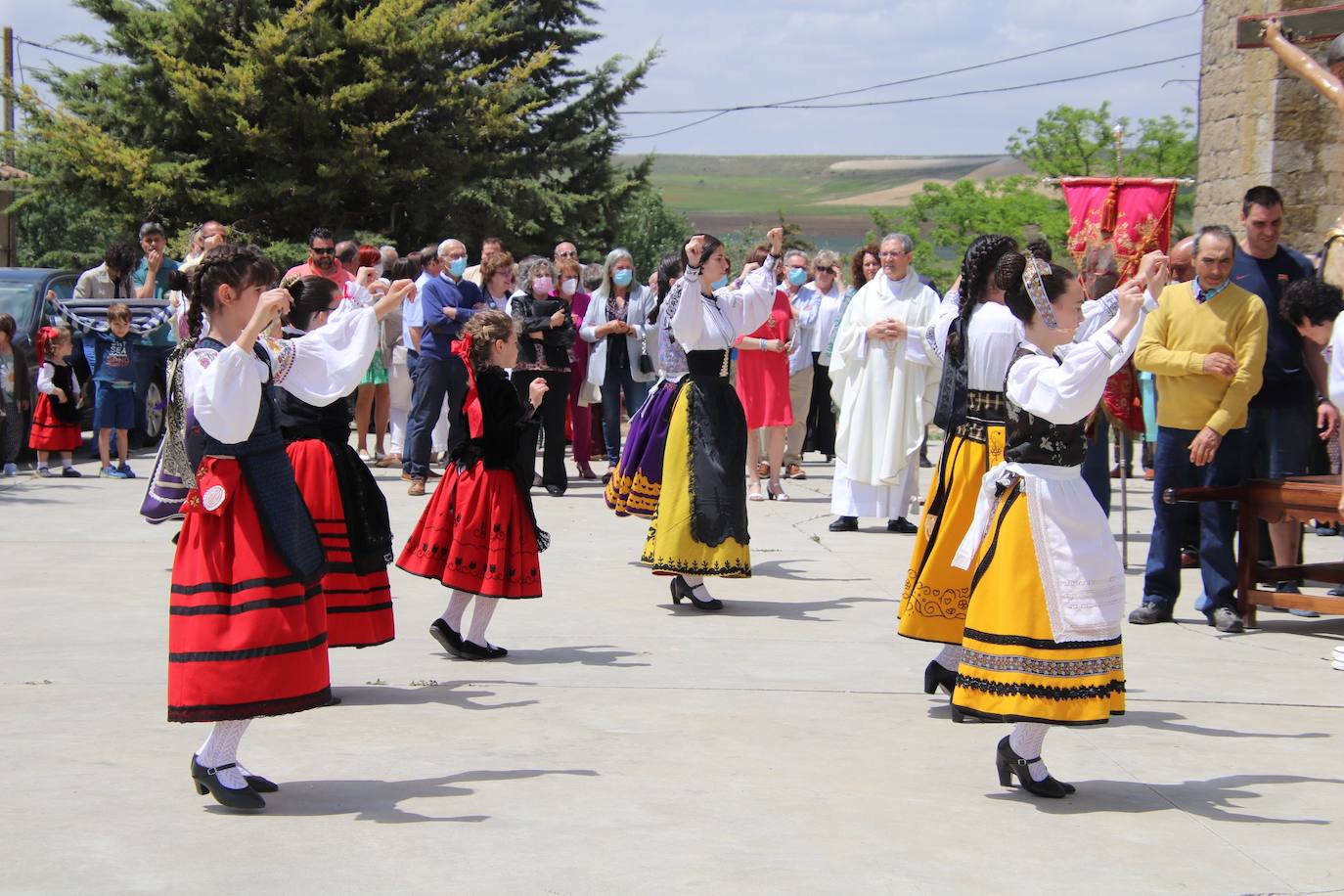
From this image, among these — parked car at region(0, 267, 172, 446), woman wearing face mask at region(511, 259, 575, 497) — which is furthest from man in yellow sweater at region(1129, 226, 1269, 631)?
parked car at region(0, 267, 172, 446)

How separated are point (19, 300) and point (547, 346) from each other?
5071mm

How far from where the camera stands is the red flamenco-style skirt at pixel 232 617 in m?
4.62

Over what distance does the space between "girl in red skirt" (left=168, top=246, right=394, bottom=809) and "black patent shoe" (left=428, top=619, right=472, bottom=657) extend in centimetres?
195

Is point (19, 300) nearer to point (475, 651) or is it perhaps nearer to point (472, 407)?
point (472, 407)

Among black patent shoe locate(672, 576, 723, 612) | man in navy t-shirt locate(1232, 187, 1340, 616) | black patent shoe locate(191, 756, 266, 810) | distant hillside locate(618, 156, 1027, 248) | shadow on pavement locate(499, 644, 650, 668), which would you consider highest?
distant hillside locate(618, 156, 1027, 248)

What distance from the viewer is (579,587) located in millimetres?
8727

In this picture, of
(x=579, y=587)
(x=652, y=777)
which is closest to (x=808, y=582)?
(x=579, y=587)

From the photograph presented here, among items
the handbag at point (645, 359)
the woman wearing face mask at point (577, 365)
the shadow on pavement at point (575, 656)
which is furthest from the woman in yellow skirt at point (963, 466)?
the woman wearing face mask at point (577, 365)

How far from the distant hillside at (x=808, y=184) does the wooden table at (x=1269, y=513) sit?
3370 inches

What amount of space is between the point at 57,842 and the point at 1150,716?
3.88m

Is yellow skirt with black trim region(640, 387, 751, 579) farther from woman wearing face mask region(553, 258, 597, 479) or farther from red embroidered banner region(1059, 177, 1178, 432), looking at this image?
woman wearing face mask region(553, 258, 597, 479)

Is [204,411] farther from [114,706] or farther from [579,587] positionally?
[579,587]

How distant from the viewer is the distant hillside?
105 m

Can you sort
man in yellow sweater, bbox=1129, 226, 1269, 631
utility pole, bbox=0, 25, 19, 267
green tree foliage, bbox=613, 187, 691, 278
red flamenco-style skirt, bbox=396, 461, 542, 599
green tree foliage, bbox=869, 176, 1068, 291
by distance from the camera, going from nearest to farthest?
red flamenco-style skirt, bbox=396, 461, 542, 599 → man in yellow sweater, bbox=1129, 226, 1269, 631 → utility pole, bbox=0, 25, 19, 267 → green tree foliage, bbox=613, 187, 691, 278 → green tree foliage, bbox=869, 176, 1068, 291
